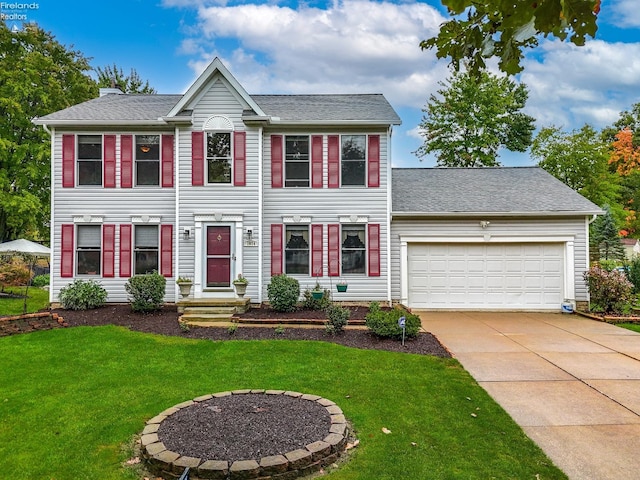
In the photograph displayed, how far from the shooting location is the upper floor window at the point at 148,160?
43.4 ft

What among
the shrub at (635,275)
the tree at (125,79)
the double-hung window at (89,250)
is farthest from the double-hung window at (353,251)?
the tree at (125,79)

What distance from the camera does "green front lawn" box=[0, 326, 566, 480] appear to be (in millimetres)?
4059

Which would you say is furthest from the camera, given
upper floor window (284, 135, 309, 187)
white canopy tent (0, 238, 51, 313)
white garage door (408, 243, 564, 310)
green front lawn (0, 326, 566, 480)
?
white canopy tent (0, 238, 51, 313)

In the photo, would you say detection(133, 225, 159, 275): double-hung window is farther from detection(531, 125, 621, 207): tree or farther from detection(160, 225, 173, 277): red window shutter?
detection(531, 125, 621, 207): tree

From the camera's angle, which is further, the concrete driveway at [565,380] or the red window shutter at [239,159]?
the red window shutter at [239,159]

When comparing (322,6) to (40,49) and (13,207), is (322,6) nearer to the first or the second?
(13,207)

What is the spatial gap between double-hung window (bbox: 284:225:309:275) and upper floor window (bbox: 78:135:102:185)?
5953mm

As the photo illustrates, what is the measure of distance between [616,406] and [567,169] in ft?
79.7

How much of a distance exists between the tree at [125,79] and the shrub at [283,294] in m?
23.2

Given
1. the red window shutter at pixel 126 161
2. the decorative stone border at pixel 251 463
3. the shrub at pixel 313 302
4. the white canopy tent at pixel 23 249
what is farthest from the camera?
the white canopy tent at pixel 23 249

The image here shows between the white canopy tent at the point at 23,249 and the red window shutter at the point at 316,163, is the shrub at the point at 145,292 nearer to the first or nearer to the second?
the red window shutter at the point at 316,163

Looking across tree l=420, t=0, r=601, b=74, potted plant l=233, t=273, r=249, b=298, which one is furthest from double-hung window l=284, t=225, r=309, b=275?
tree l=420, t=0, r=601, b=74

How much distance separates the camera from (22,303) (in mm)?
14258

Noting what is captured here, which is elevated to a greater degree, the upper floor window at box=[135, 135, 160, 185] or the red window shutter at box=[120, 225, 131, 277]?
the upper floor window at box=[135, 135, 160, 185]
